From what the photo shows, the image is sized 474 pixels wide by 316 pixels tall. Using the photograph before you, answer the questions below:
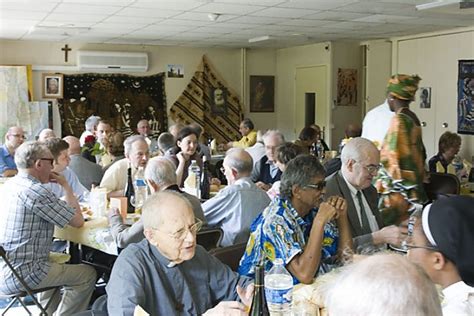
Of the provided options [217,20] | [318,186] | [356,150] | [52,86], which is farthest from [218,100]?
[318,186]

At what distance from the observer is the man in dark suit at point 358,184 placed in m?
3.41

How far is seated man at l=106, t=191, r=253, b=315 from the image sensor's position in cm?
228

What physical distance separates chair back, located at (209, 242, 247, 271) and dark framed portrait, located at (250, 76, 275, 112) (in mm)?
9210

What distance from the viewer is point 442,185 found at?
5125 mm

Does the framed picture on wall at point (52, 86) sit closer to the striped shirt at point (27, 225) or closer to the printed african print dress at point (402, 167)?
the striped shirt at point (27, 225)

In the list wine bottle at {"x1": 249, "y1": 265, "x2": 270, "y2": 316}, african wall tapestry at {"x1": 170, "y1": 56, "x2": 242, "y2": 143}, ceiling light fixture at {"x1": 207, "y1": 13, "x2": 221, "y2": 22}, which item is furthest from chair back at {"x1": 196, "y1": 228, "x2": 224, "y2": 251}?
african wall tapestry at {"x1": 170, "y1": 56, "x2": 242, "y2": 143}

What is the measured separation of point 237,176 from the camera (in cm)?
430

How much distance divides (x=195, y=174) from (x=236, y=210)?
147 centimetres

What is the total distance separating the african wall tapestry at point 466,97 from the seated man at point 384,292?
25.4ft

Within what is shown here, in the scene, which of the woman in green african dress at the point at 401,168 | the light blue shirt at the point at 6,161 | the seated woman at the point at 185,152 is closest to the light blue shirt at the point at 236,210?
the woman in green african dress at the point at 401,168

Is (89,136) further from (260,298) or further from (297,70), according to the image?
(260,298)

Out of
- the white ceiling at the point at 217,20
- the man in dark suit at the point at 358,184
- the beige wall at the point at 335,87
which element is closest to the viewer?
the man in dark suit at the point at 358,184

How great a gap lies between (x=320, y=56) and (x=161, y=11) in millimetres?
4601

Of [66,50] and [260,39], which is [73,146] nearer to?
[260,39]
